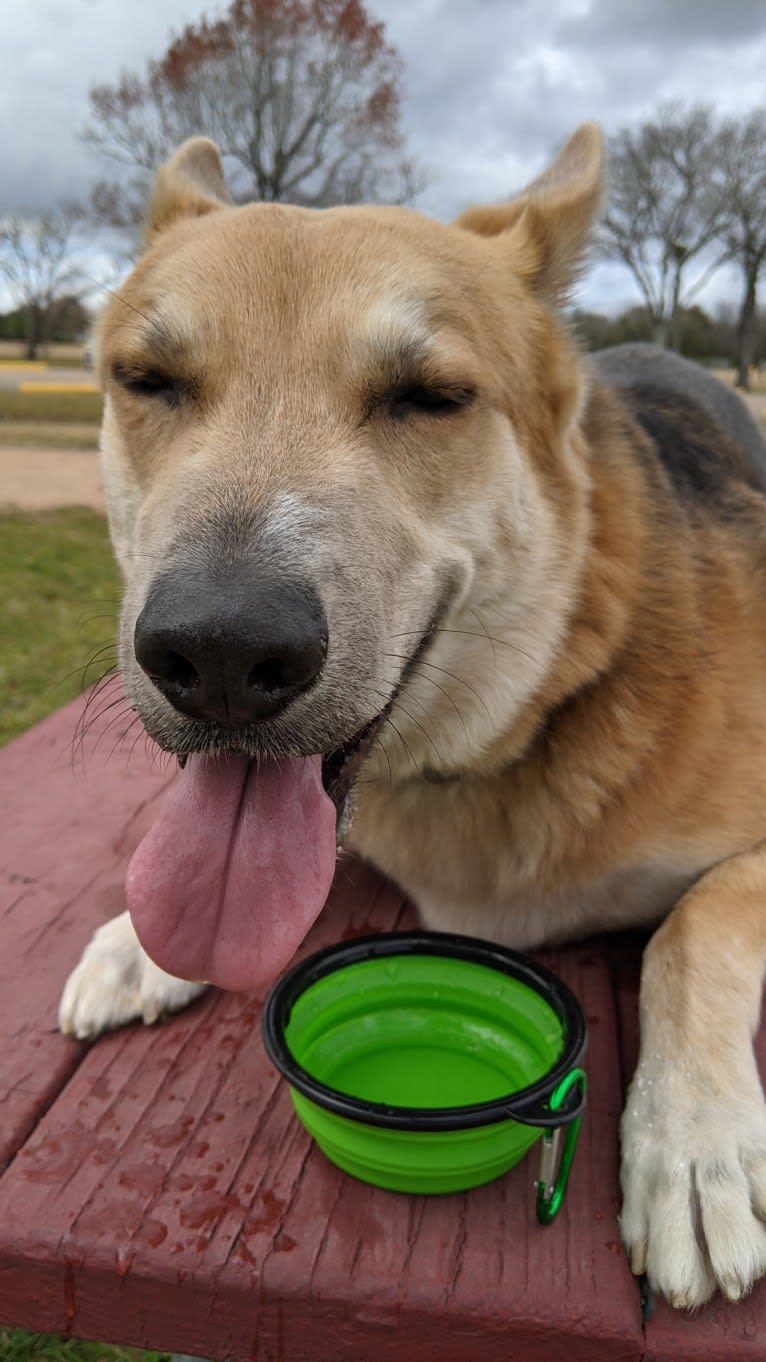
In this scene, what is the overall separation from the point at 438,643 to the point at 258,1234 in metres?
1.07

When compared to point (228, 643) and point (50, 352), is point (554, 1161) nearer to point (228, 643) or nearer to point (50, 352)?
point (228, 643)

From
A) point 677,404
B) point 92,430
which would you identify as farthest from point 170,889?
point 92,430

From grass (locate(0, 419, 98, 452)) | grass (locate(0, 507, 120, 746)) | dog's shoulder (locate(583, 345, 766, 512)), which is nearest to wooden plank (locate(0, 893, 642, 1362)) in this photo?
dog's shoulder (locate(583, 345, 766, 512))

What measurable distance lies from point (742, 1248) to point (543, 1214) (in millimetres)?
275

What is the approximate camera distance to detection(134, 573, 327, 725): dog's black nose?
4.35 ft

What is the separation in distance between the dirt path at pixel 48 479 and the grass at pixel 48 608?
931mm

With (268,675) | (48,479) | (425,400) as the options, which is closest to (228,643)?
(268,675)

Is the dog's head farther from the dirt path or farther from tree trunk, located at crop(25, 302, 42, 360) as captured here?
tree trunk, located at crop(25, 302, 42, 360)

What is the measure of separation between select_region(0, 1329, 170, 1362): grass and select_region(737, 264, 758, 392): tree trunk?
43.6 metres

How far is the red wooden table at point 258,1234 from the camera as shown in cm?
136

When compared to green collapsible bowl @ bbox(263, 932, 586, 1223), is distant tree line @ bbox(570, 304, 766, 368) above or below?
above

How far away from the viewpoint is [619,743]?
2.11 m

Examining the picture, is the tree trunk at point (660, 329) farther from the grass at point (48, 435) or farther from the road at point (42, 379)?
the grass at point (48, 435)

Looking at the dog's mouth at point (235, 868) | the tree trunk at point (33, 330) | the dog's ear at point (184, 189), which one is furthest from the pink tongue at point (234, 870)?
the tree trunk at point (33, 330)
